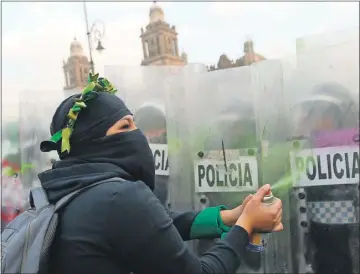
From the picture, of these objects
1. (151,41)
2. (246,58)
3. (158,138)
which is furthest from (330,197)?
(151,41)

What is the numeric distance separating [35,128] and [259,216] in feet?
12.1

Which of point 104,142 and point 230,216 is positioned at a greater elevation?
point 104,142

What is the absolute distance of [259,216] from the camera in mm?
1448

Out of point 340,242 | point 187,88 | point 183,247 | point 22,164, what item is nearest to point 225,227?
point 183,247

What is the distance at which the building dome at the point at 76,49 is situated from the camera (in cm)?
523

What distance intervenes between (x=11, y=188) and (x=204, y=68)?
2259 millimetres

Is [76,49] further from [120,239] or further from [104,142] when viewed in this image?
[120,239]

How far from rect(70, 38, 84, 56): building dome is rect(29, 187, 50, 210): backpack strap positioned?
3928 mm

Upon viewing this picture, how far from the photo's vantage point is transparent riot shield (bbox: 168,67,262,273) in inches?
151

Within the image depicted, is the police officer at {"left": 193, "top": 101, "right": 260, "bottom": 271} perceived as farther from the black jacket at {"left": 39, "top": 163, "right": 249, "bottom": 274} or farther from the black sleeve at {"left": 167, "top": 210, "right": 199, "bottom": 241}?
the black jacket at {"left": 39, "top": 163, "right": 249, "bottom": 274}

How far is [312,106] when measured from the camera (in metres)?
3.71

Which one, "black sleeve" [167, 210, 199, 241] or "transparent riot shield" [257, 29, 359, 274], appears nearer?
"black sleeve" [167, 210, 199, 241]

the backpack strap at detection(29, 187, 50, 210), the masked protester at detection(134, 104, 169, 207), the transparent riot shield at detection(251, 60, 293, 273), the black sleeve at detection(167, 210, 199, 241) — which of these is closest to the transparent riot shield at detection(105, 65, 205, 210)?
the masked protester at detection(134, 104, 169, 207)

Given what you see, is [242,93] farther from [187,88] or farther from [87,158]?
[87,158]
